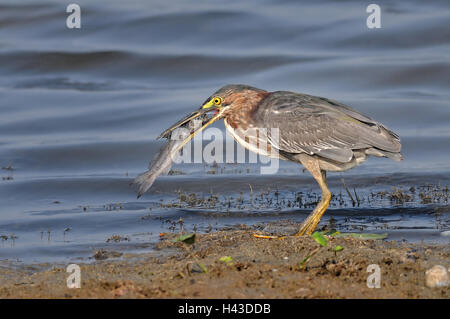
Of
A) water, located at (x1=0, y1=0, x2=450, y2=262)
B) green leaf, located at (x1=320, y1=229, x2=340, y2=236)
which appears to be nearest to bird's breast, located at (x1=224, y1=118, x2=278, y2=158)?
green leaf, located at (x1=320, y1=229, x2=340, y2=236)

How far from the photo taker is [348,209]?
29.9 ft

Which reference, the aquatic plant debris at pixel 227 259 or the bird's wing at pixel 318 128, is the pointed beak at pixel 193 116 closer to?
the bird's wing at pixel 318 128

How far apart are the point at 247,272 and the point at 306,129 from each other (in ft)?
8.65

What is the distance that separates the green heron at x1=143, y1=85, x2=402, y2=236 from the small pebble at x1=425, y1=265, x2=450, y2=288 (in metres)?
2.43

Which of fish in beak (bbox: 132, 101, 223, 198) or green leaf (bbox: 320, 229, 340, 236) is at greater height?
fish in beak (bbox: 132, 101, 223, 198)

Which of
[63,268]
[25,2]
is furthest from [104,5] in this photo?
[63,268]

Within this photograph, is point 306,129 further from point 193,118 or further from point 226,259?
point 226,259

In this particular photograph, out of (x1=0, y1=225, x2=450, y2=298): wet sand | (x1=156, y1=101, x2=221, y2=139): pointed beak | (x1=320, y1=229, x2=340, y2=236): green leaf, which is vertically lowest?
(x1=0, y1=225, x2=450, y2=298): wet sand

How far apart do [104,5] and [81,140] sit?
9.00m

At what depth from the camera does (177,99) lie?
614 inches

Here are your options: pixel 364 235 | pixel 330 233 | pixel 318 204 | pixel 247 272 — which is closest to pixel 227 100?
pixel 318 204

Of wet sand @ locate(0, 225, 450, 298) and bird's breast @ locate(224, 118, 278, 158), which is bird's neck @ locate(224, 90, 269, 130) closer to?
bird's breast @ locate(224, 118, 278, 158)

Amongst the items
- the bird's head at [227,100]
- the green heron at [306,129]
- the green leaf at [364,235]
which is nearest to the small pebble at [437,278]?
the green leaf at [364,235]

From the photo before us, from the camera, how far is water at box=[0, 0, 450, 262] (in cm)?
895
